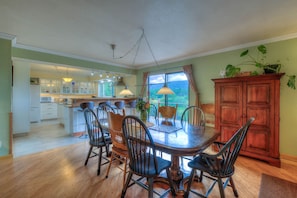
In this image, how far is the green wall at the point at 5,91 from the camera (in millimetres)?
2926

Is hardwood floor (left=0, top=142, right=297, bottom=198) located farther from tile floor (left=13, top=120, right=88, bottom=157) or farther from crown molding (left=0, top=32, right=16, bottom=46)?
crown molding (left=0, top=32, right=16, bottom=46)

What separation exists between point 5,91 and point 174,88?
4.41 m

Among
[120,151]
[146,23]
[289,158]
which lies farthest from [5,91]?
[289,158]

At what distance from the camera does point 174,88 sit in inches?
199

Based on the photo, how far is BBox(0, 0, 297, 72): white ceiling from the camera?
1936mm

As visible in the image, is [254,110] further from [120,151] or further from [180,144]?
[120,151]

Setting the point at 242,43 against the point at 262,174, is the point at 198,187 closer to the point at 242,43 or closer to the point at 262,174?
the point at 262,174

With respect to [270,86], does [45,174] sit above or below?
below

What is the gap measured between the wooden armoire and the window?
5993 millimetres

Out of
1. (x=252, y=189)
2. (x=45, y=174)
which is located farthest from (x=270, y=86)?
(x=45, y=174)

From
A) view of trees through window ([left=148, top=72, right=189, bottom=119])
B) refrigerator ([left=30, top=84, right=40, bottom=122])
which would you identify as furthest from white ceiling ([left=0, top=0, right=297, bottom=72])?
refrigerator ([left=30, top=84, right=40, bottom=122])

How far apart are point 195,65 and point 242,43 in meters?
1.29

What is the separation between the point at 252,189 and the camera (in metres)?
2.03

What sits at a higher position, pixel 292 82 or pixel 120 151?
pixel 292 82
